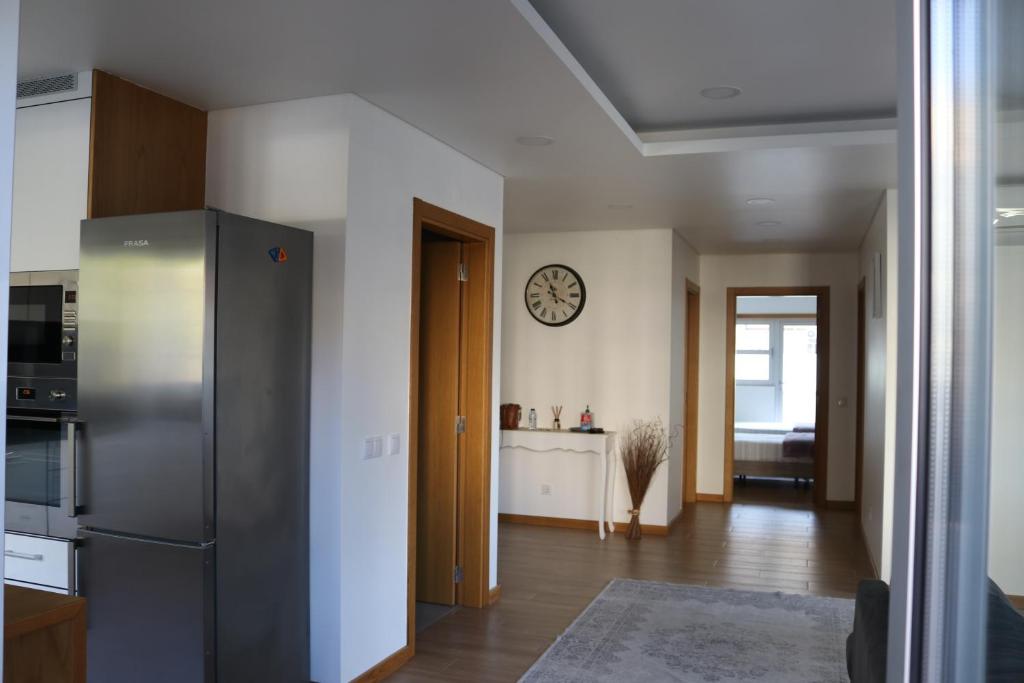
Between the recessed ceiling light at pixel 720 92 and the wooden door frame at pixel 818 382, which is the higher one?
the recessed ceiling light at pixel 720 92

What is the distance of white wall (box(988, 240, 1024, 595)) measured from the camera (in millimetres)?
750

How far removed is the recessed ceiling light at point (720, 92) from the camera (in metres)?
3.81

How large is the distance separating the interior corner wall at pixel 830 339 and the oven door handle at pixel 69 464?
264 inches

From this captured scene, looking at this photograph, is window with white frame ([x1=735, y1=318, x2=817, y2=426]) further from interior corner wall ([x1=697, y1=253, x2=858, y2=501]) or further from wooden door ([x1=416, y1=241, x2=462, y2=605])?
wooden door ([x1=416, y1=241, x2=462, y2=605])

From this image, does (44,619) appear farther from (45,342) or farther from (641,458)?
(641,458)

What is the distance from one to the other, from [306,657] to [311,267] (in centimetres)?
159

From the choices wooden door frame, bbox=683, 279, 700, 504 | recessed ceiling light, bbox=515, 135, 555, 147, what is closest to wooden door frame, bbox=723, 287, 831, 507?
wooden door frame, bbox=683, 279, 700, 504

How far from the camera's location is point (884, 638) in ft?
7.66

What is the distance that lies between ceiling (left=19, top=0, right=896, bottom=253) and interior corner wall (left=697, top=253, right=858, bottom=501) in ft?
11.1

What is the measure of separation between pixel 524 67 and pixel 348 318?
1.23 meters

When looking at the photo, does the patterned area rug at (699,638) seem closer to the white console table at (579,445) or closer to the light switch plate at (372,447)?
the light switch plate at (372,447)

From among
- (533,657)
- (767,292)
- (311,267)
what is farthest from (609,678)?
(767,292)

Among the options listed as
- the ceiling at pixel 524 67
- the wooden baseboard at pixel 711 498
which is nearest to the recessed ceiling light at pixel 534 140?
the ceiling at pixel 524 67

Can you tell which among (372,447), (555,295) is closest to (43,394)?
(372,447)
